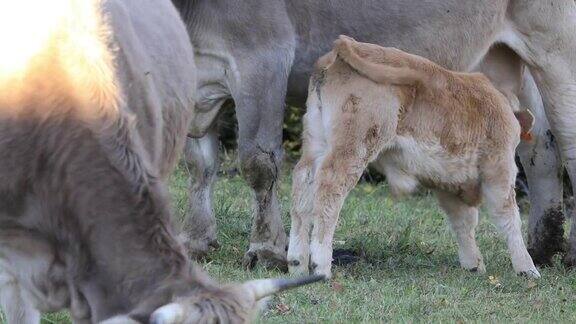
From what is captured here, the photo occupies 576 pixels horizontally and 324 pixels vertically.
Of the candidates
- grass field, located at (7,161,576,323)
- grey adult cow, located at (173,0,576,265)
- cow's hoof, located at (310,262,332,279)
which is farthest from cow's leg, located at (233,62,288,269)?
cow's hoof, located at (310,262,332,279)

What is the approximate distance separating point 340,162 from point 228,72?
4.21ft

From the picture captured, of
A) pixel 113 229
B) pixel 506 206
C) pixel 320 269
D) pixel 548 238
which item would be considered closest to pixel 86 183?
pixel 113 229

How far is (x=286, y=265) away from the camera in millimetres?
8477

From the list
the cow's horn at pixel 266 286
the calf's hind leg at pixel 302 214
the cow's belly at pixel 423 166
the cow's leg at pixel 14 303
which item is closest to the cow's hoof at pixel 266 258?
the calf's hind leg at pixel 302 214

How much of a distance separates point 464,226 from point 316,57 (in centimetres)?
157

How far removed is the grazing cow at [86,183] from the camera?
4688 mm

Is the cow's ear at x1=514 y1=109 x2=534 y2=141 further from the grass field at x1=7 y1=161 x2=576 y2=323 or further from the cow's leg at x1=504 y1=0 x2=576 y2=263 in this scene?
the grass field at x1=7 y1=161 x2=576 y2=323

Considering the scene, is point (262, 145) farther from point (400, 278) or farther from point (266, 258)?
point (400, 278)

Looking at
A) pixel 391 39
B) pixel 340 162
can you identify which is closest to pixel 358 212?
pixel 391 39

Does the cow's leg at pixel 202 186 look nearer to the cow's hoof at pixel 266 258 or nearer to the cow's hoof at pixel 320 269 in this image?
the cow's hoof at pixel 266 258

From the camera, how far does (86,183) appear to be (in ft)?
16.2

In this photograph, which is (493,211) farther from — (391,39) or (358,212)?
(358,212)

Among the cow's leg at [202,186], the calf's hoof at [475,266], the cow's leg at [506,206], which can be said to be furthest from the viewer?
the cow's leg at [202,186]

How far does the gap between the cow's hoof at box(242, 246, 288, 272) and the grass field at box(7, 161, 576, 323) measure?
100 mm
